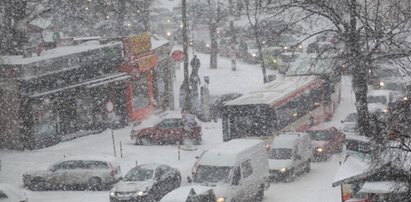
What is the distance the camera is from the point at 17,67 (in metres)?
33.2

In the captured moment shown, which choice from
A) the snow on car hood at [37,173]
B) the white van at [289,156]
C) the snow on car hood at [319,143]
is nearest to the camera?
the snow on car hood at [37,173]

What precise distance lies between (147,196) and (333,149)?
38.9 ft

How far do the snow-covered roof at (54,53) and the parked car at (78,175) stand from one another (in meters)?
8.04

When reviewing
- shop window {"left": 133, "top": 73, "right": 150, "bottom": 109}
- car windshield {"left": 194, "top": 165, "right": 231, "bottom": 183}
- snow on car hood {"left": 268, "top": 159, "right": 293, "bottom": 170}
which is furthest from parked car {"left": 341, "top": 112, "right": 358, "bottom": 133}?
car windshield {"left": 194, "top": 165, "right": 231, "bottom": 183}

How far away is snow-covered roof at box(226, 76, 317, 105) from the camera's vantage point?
32.3m

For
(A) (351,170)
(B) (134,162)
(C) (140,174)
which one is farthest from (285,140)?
(A) (351,170)

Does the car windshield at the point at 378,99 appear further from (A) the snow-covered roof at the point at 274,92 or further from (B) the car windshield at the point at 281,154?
(B) the car windshield at the point at 281,154

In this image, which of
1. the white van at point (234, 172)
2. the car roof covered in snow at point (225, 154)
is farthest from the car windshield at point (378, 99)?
the car roof covered in snow at point (225, 154)

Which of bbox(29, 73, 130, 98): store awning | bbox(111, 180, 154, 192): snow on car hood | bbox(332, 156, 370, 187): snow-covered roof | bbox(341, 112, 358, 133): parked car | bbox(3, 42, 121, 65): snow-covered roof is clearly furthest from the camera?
bbox(341, 112, 358, 133): parked car

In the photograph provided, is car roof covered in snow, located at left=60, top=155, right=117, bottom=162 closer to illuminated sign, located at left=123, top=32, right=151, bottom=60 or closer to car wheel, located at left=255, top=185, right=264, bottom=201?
car wheel, located at left=255, top=185, right=264, bottom=201

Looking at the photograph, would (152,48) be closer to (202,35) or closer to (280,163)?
(280,163)

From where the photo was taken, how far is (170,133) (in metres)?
34.7

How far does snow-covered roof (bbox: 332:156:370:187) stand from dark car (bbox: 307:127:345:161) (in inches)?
565

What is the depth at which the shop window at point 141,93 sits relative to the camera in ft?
134
